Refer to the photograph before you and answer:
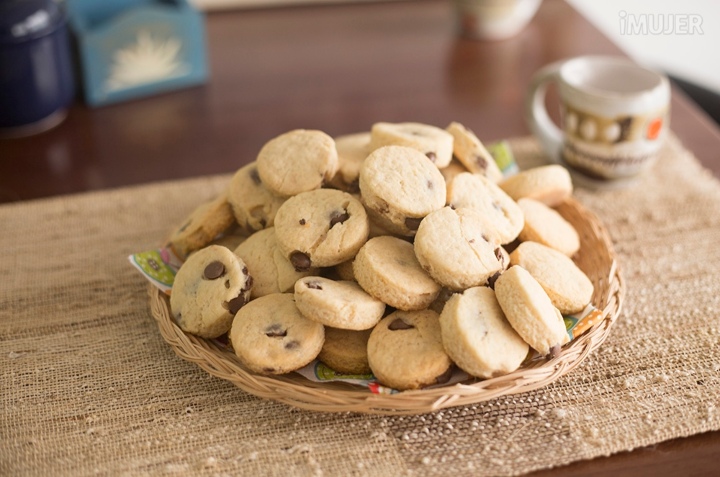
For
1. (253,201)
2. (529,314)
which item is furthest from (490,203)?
(253,201)

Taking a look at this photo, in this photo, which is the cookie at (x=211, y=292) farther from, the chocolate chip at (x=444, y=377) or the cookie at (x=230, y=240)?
the chocolate chip at (x=444, y=377)

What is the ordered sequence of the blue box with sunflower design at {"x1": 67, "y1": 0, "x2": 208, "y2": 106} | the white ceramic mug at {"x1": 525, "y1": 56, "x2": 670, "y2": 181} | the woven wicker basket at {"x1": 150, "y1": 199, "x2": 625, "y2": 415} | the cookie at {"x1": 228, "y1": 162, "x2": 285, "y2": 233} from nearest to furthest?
the woven wicker basket at {"x1": 150, "y1": 199, "x2": 625, "y2": 415}
the cookie at {"x1": 228, "y1": 162, "x2": 285, "y2": 233}
the white ceramic mug at {"x1": 525, "y1": 56, "x2": 670, "y2": 181}
the blue box with sunflower design at {"x1": 67, "y1": 0, "x2": 208, "y2": 106}

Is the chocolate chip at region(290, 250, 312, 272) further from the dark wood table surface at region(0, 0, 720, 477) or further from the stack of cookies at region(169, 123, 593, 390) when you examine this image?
the dark wood table surface at region(0, 0, 720, 477)

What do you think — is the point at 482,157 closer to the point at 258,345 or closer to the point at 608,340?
the point at 608,340

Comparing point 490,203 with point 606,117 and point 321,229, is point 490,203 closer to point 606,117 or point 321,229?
point 321,229

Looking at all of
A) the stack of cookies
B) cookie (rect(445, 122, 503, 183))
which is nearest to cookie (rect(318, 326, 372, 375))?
the stack of cookies
